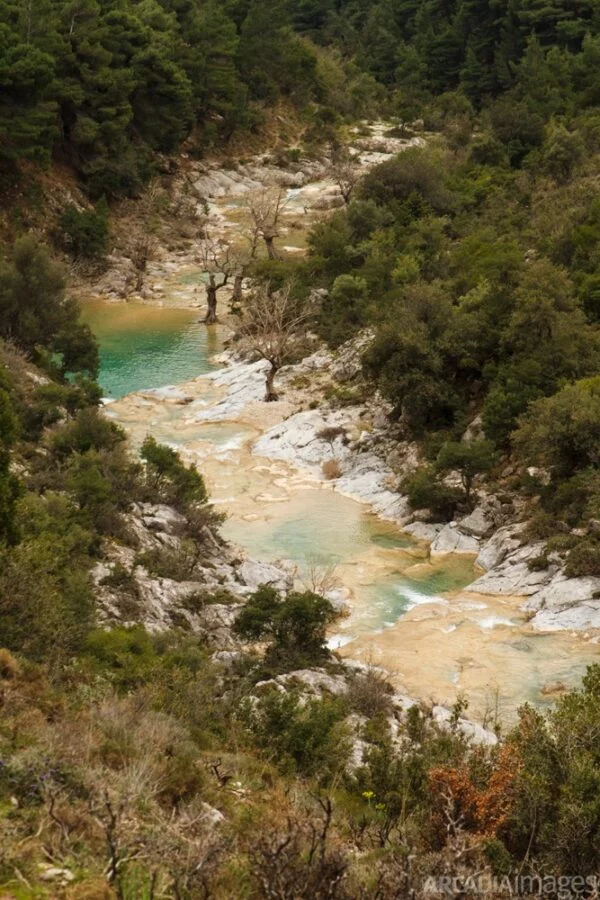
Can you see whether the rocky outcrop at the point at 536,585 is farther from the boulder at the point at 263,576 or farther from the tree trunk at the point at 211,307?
the tree trunk at the point at 211,307

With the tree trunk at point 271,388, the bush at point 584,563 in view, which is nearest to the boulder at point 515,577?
the bush at point 584,563

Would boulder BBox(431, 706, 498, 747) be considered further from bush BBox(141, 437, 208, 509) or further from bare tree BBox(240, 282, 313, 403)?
bare tree BBox(240, 282, 313, 403)

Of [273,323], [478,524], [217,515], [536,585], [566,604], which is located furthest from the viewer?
[273,323]

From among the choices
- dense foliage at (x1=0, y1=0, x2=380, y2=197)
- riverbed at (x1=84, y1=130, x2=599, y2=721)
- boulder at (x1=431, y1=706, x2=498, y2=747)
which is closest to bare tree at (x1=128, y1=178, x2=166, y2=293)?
dense foliage at (x1=0, y1=0, x2=380, y2=197)

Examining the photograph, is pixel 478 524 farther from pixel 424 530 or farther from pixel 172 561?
pixel 172 561

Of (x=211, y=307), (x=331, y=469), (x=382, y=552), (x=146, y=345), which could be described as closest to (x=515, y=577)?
(x=382, y=552)

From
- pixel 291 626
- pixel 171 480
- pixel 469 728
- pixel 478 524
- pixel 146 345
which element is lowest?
pixel 146 345

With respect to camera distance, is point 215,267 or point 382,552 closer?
point 382,552
